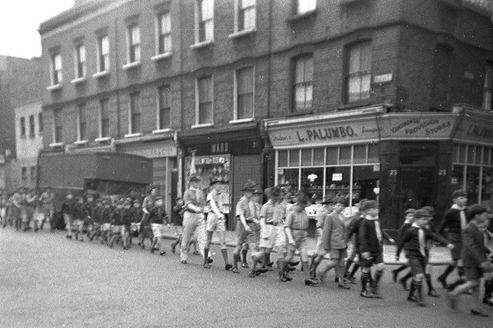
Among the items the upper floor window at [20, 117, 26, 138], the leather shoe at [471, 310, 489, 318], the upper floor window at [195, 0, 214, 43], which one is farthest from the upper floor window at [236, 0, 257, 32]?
the upper floor window at [20, 117, 26, 138]

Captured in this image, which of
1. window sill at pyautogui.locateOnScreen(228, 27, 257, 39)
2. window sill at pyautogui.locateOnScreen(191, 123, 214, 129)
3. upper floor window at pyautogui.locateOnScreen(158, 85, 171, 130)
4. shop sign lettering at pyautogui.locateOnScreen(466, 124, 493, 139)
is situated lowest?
shop sign lettering at pyautogui.locateOnScreen(466, 124, 493, 139)

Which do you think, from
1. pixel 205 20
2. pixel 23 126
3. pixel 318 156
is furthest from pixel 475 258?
pixel 23 126

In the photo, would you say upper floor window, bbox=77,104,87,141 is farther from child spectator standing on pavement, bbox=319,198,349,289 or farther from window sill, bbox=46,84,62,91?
child spectator standing on pavement, bbox=319,198,349,289

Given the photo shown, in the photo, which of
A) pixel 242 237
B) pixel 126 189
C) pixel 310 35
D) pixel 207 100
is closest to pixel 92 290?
pixel 242 237

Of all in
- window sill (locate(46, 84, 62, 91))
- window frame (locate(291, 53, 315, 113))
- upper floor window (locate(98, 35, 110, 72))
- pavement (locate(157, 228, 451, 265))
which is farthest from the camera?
window sill (locate(46, 84, 62, 91))

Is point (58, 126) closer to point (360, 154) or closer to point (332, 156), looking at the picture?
point (332, 156)

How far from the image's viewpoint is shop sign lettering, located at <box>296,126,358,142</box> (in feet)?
48.3

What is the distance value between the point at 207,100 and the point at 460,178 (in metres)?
10.2

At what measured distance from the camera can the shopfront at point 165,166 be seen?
21281 mm

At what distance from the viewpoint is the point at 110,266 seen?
9.73 metres

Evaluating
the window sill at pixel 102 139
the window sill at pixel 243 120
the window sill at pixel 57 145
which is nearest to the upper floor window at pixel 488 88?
the window sill at pixel 243 120

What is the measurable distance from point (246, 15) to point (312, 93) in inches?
173

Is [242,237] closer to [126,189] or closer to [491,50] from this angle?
[126,189]

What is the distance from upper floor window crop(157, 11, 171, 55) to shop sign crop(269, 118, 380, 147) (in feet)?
23.9
